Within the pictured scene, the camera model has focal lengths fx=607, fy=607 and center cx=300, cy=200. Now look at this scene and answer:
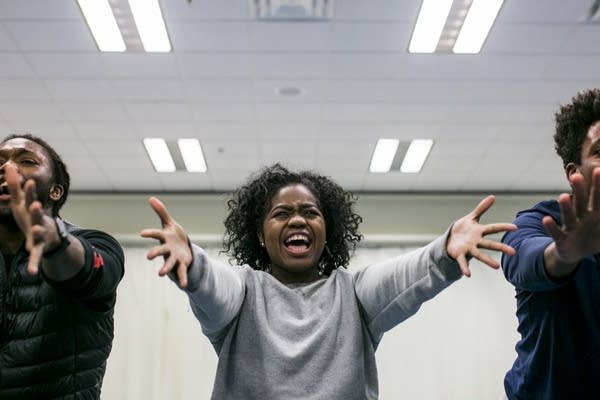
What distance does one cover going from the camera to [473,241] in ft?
4.32

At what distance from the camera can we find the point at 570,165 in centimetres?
167

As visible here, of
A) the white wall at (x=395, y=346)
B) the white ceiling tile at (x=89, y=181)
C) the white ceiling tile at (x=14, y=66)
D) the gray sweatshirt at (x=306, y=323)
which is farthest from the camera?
the white ceiling tile at (x=89, y=181)

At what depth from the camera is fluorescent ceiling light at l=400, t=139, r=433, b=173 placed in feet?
18.0

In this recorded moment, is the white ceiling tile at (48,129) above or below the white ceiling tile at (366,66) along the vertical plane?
above

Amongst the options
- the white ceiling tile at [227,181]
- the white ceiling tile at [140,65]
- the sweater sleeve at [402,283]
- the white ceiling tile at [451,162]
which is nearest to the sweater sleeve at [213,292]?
the sweater sleeve at [402,283]

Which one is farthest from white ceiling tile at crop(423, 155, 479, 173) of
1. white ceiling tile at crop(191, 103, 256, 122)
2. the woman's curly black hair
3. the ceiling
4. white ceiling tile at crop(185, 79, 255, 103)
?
the woman's curly black hair

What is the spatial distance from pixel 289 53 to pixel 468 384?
12.2 ft

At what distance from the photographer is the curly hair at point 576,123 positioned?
168cm

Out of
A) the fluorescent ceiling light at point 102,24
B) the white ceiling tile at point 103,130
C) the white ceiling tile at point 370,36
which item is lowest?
the white ceiling tile at point 370,36

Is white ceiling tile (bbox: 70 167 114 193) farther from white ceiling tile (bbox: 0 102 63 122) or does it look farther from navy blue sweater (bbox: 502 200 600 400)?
navy blue sweater (bbox: 502 200 600 400)

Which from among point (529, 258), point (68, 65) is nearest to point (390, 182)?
point (68, 65)

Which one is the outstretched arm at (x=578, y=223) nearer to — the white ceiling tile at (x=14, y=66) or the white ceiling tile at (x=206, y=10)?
the white ceiling tile at (x=206, y=10)

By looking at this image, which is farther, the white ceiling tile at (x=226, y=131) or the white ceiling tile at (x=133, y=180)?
the white ceiling tile at (x=133, y=180)

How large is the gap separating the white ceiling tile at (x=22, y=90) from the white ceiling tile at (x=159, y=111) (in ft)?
2.07
